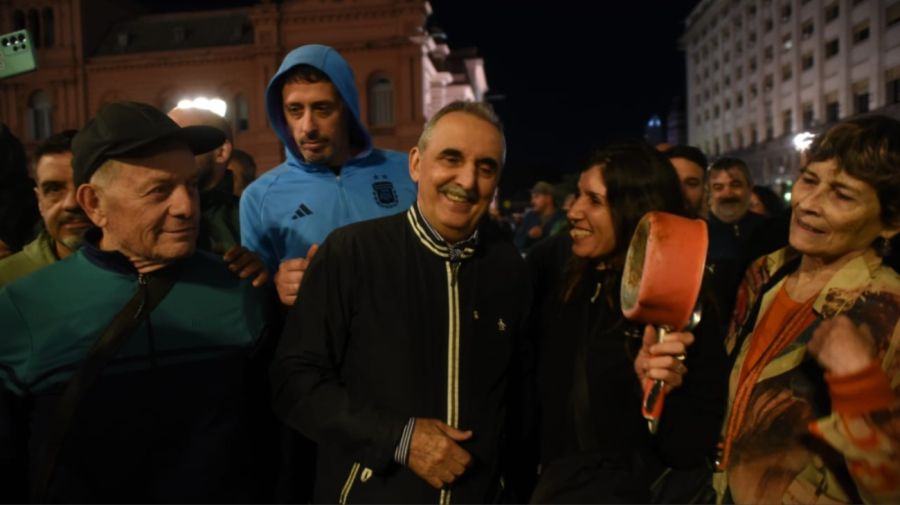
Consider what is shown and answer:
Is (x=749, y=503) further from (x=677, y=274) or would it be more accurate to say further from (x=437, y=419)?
(x=437, y=419)

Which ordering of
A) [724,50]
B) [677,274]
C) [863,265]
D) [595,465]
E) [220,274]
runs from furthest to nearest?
1. [724,50]
2. [595,465]
3. [220,274]
4. [863,265]
5. [677,274]

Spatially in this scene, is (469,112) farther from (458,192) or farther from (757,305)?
(757,305)

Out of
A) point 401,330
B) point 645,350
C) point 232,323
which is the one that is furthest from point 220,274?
point 645,350

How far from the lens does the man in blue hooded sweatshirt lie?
3.14 metres

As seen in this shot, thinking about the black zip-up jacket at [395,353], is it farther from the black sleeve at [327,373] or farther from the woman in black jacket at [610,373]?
the woman in black jacket at [610,373]

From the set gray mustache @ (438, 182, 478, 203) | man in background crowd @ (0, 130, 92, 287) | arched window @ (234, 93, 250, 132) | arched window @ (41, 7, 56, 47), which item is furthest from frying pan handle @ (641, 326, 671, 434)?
arched window @ (41, 7, 56, 47)

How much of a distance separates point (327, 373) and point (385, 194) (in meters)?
1.40

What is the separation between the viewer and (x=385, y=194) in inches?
130

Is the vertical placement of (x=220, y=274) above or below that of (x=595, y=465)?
above

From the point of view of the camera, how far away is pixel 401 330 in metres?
2.17

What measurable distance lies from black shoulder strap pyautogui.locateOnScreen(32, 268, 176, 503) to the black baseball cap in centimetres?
40

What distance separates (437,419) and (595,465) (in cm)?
69

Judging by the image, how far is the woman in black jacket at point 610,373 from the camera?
2209 millimetres

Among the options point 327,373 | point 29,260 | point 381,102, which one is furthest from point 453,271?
point 381,102
